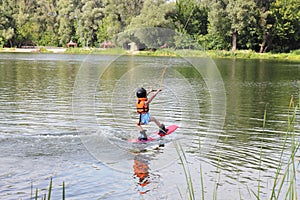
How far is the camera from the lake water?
789 cm

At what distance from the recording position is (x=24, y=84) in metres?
24.4

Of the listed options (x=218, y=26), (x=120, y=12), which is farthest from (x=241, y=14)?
(x=120, y=12)

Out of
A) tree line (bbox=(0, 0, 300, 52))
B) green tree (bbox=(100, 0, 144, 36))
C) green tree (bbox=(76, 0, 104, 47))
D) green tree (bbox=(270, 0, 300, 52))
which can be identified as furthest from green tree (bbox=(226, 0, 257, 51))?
green tree (bbox=(100, 0, 144, 36))

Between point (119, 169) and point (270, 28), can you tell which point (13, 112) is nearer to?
point (119, 169)

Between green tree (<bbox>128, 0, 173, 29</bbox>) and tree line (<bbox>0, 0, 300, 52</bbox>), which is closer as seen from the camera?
green tree (<bbox>128, 0, 173, 29</bbox>)

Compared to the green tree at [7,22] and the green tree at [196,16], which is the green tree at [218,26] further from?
the green tree at [7,22]

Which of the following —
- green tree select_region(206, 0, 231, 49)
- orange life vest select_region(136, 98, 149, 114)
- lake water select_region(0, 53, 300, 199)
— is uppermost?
green tree select_region(206, 0, 231, 49)

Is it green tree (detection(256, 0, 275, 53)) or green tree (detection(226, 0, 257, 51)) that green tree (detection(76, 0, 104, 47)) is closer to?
green tree (detection(226, 0, 257, 51))

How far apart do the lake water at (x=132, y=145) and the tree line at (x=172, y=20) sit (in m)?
20.9

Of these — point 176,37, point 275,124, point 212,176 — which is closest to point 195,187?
point 212,176

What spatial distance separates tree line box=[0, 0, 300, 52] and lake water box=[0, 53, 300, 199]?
20.9 m

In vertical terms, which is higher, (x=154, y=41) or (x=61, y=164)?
(x=154, y=41)

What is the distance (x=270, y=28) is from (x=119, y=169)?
60063 millimetres

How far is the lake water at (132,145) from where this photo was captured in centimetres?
789
